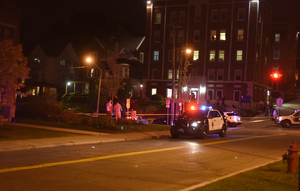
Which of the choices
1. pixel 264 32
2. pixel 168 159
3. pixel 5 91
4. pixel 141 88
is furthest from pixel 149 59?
pixel 168 159

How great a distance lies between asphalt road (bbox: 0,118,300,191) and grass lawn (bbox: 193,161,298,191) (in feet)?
2.38

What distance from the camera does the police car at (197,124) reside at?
69.4 ft

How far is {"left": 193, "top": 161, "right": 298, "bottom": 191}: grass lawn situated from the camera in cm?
773

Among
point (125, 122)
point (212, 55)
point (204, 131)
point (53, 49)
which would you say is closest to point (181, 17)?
point (212, 55)

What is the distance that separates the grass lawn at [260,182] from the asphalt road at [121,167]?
726 mm

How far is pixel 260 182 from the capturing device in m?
8.43

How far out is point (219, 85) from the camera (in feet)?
199

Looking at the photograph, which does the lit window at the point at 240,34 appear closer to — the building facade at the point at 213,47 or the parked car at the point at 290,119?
the building facade at the point at 213,47

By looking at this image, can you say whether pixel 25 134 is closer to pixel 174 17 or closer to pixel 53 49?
→ pixel 174 17

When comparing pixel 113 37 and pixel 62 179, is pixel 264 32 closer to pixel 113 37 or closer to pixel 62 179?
pixel 113 37

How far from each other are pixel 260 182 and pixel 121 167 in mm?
4189

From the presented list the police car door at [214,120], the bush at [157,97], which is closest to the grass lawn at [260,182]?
the police car door at [214,120]

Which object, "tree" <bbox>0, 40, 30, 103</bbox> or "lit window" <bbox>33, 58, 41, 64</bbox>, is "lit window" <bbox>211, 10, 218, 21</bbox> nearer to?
"lit window" <bbox>33, 58, 41, 64</bbox>

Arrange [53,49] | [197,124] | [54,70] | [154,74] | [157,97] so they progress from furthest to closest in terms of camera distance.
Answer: [53,49], [54,70], [154,74], [157,97], [197,124]
